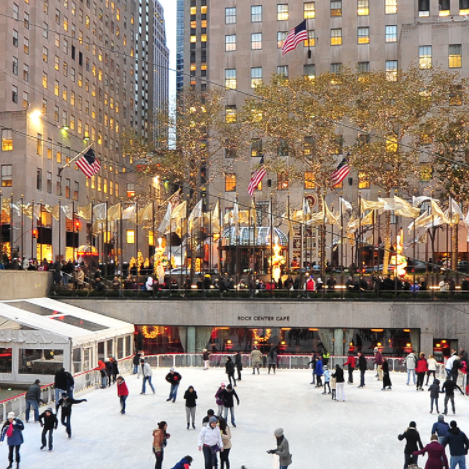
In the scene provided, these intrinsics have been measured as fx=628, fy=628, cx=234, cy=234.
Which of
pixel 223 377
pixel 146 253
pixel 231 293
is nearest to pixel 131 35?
pixel 146 253

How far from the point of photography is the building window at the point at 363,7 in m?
69.4

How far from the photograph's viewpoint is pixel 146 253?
105 m

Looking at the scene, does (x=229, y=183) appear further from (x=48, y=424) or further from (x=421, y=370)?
(x=48, y=424)

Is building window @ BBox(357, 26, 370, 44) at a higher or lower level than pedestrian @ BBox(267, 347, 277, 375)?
higher

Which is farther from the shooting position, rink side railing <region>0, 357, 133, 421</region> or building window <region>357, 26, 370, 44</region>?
building window <region>357, 26, 370, 44</region>

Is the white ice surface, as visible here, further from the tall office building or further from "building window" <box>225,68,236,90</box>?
"building window" <box>225,68,236,90</box>

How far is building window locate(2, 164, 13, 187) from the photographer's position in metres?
63.3

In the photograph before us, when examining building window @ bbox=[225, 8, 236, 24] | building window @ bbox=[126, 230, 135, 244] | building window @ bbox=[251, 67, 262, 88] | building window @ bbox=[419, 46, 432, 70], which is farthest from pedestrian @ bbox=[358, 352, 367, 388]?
building window @ bbox=[126, 230, 135, 244]

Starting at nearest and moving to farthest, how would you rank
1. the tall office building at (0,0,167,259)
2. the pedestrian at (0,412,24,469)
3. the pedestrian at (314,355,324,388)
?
the pedestrian at (0,412,24,469) < the pedestrian at (314,355,324,388) < the tall office building at (0,0,167,259)

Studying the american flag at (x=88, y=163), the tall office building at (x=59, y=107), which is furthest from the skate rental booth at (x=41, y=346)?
the tall office building at (x=59, y=107)

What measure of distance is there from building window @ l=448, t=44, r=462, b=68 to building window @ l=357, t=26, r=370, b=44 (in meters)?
9.15

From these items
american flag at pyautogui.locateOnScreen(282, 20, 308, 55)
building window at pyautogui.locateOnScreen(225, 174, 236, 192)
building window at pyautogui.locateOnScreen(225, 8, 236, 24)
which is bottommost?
building window at pyautogui.locateOnScreen(225, 174, 236, 192)

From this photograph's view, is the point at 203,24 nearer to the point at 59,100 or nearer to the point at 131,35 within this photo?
the point at 131,35

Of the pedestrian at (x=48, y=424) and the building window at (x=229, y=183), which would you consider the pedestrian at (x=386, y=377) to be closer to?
the pedestrian at (x=48, y=424)
